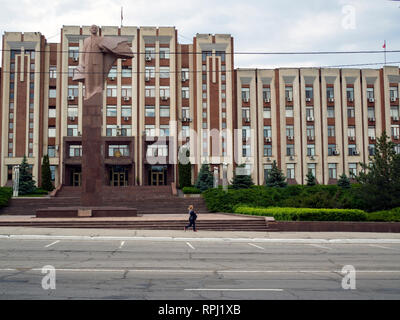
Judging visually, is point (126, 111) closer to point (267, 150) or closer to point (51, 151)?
point (51, 151)

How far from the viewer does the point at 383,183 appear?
25797 mm

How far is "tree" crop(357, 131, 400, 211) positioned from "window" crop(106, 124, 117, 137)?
104ft

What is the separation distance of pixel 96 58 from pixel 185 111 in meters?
24.5

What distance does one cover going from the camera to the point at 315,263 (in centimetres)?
1134

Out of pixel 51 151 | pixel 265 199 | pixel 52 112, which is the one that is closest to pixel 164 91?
pixel 52 112

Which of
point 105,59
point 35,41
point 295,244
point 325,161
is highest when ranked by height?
point 35,41

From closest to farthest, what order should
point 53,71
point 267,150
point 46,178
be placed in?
point 46,178
point 53,71
point 267,150

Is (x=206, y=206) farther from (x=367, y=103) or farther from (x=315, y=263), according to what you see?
(x=367, y=103)

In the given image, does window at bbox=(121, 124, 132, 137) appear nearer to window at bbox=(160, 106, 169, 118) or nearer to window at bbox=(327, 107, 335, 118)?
window at bbox=(160, 106, 169, 118)

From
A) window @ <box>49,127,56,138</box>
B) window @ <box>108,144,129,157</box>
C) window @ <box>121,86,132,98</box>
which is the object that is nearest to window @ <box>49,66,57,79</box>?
window @ <box>49,127,56,138</box>

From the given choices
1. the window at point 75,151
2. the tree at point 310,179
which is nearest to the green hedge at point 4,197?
the window at point 75,151

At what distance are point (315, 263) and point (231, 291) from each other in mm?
4777

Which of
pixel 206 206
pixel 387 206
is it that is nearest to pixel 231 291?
pixel 387 206

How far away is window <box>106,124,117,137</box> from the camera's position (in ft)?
163
